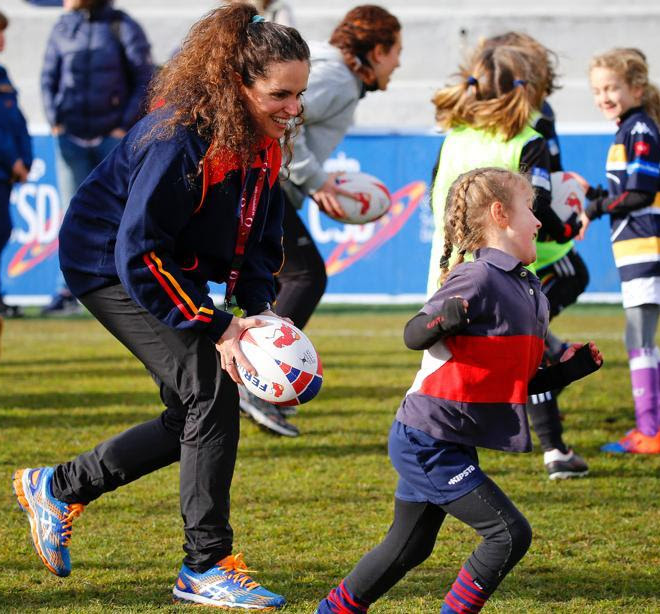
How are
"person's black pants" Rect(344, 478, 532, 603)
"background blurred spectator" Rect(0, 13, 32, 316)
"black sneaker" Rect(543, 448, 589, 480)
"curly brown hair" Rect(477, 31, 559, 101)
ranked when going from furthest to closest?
1. "background blurred spectator" Rect(0, 13, 32, 316)
2. "black sneaker" Rect(543, 448, 589, 480)
3. "curly brown hair" Rect(477, 31, 559, 101)
4. "person's black pants" Rect(344, 478, 532, 603)

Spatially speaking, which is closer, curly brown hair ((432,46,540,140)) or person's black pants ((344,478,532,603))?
person's black pants ((344,478,532,603))

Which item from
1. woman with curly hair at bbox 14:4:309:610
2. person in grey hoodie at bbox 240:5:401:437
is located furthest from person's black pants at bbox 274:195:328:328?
woman with curly hair at bbox 14:4:309:610

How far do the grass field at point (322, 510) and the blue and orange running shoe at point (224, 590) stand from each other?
0.24 ft

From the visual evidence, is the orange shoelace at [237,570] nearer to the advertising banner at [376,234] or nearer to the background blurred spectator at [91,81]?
the background blurred spectator at [91,81]

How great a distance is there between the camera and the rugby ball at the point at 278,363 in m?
3.74

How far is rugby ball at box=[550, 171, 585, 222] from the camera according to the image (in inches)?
214

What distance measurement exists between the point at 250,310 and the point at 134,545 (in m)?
1.08

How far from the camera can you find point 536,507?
16.8 feet

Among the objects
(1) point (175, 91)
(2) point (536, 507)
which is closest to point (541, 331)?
(1) point (175, 91)

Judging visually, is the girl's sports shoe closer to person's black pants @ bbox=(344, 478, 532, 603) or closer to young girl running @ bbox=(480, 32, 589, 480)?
young girl running @ bbox=(480, 32, 589, 480)

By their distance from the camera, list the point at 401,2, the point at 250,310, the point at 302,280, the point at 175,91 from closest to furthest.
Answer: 1. the point at 175,91
2. the point at 250,310
3. the point at 302,280
4. the point at 401,2

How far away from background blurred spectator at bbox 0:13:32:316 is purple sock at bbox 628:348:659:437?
5.16m

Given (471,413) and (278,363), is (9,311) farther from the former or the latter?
(471,413)

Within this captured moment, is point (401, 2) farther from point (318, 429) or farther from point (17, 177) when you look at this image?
point (318, 429)
